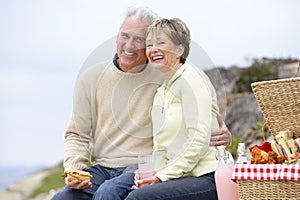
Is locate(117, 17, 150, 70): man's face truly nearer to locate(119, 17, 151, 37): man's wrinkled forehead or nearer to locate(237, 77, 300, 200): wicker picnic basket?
locate(119, 17, 151, 37): man's wrinkled forehead

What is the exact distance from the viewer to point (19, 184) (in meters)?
11.2

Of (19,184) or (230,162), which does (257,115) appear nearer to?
(230,162)

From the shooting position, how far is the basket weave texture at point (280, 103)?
302cm

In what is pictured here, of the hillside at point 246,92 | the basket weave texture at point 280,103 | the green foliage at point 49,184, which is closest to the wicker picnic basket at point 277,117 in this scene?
the basket weave texture at point 280,103

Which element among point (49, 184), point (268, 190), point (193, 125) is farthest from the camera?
point (49, 184)

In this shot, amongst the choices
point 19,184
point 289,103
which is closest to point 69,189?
Answer: point 289,103

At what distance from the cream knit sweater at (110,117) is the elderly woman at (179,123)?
0.44ft

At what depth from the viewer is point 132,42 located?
10.7 ft

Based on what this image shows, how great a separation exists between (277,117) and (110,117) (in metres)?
0.84

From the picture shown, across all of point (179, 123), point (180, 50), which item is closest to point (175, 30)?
point (180, 50)

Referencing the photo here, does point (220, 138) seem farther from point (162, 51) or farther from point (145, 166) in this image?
point (162, 51)

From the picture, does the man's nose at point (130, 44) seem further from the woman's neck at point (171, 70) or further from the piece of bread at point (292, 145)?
the piece of bread at point (292, 145)

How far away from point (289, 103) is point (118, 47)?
888 mm

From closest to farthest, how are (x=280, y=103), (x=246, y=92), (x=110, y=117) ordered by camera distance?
(x=280, y=103)
(x=110, y=117)
(x=246, y=92)
